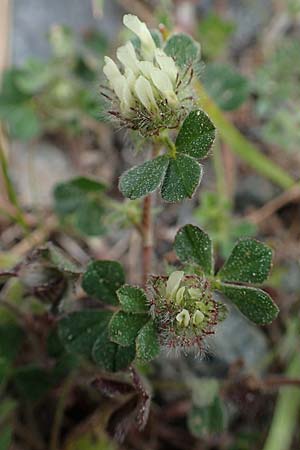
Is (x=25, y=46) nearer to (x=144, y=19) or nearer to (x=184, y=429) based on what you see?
(x=144, y=19)

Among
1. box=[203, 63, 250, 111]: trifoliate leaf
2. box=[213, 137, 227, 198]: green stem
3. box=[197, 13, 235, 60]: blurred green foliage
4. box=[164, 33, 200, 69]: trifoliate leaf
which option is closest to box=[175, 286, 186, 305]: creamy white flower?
box=[164, 33, 200, 69]: trifoliate leaf

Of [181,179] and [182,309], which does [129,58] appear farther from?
[182,309]

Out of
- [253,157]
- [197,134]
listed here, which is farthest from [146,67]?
[253,157]

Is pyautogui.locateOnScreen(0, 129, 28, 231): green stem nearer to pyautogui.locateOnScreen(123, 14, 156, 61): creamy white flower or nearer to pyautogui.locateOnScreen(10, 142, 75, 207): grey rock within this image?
pyautogui.locateOnScreen(10, 142, 75, 207): grey rock

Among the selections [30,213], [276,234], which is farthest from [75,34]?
[276,234]

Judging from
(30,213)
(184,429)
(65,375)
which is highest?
(30,213)

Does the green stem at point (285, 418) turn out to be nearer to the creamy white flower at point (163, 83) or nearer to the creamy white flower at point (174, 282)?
the creamy white flower at point (174, 282)

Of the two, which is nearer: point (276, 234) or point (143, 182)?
point (143, 182)
